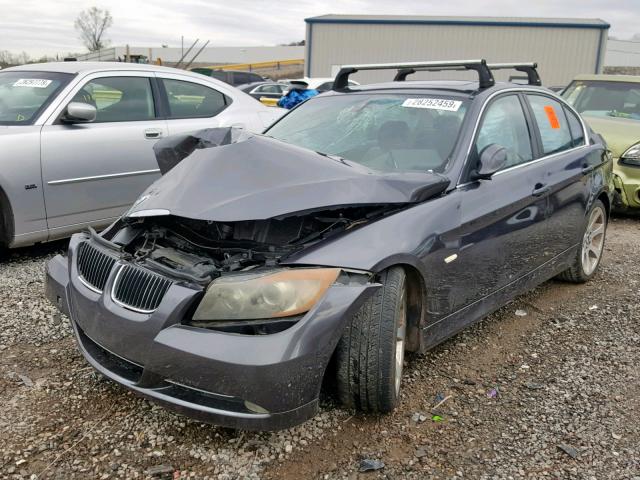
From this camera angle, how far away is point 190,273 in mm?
2352

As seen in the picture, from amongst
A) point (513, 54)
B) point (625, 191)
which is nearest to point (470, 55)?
point (513, 54)

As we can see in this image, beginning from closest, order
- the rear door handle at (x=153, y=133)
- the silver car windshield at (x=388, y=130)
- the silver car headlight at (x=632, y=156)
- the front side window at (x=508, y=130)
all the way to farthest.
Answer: the silver car windshield at (x=388, y=130)
the front side window at (x=508, y=130)
the rear door handle at (x=153, y=133)
the silver car headlight at (x=632, y=156)

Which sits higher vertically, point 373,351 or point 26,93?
point 26,93

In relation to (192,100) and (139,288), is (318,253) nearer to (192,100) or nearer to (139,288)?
(139,288)

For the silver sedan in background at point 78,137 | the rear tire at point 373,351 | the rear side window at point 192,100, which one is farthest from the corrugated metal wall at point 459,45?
the rear tire at point 373,351

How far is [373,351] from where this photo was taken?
94.3 inches

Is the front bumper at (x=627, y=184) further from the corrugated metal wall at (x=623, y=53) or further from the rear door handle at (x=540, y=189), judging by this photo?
the corrugated metal wall at (x=623, y=53)

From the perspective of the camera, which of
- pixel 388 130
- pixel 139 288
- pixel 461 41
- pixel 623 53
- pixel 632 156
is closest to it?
pixel 139 288

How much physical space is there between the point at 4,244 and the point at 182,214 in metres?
2.94

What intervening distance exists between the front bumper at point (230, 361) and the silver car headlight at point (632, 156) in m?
5.73

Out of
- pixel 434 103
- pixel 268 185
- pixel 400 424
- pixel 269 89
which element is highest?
pixel 434 103

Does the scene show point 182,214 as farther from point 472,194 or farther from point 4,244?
point 4,244

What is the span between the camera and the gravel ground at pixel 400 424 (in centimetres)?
234

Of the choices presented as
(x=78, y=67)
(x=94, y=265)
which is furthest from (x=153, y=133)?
(x=94, y=265)
